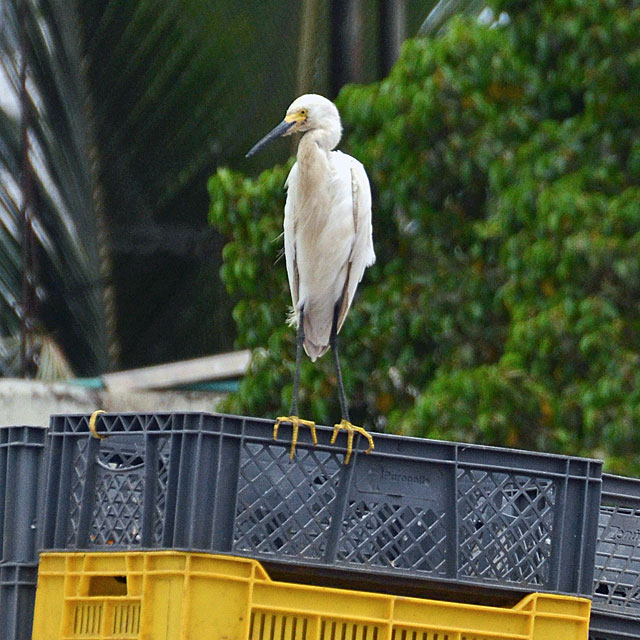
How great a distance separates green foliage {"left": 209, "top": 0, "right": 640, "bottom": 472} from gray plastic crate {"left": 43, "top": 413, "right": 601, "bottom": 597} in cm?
190

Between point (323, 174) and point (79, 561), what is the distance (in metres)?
1.61

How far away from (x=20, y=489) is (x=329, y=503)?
70 centimetres

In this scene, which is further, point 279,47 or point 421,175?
point 279,47

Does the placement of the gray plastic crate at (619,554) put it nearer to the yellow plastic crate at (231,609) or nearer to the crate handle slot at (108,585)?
the yellow plastic crate at (231,609)

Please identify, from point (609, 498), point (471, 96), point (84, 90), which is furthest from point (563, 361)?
point (84, 90)

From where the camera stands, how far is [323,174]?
3.41 metres

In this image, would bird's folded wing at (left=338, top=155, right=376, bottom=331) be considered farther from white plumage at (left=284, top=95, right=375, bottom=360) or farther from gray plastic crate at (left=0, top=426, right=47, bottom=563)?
gray plastic crate at (left=0, top=426, right=47, bottom=563)

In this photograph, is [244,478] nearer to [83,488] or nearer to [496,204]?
[83,488]

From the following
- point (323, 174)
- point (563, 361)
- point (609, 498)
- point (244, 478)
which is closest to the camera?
point (244, 478)

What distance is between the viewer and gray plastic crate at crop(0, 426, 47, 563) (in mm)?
2371

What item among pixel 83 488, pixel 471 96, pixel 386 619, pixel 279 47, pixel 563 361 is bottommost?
pixel 386 619

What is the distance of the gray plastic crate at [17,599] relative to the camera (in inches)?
91.7

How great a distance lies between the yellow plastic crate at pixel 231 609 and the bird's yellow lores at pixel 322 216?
4.31ft

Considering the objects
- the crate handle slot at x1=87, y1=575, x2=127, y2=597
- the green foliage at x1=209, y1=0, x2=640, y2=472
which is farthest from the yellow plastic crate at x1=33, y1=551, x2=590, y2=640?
the green foliage at x1=209, y1=0, x2=640, y2=472
